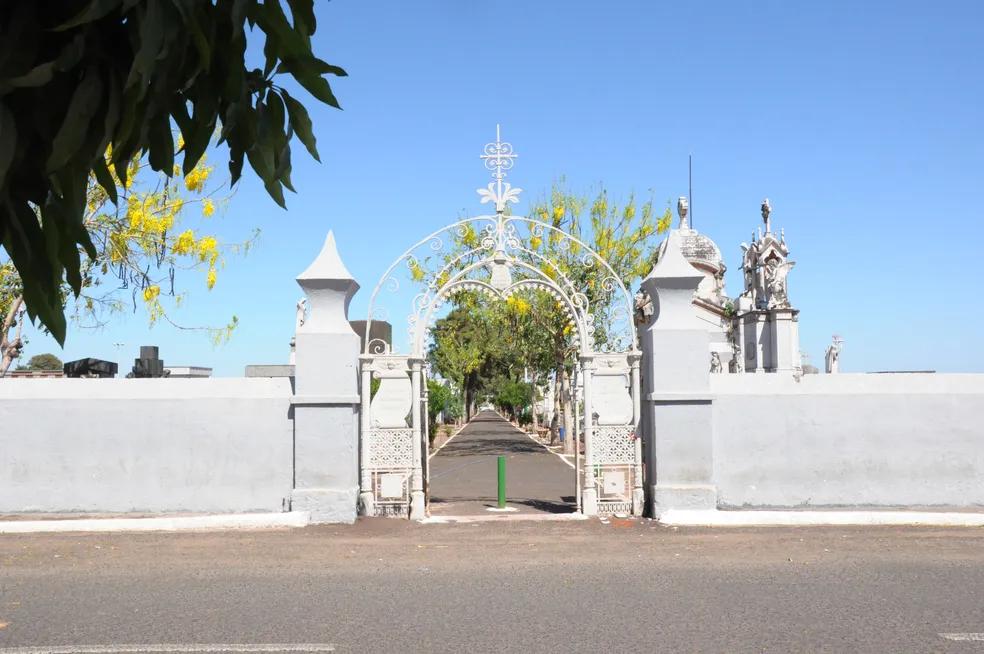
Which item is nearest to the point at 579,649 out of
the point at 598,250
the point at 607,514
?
the point at 607,514

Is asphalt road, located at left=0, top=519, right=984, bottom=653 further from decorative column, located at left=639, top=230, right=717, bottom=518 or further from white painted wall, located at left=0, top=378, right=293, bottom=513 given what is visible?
white painted wall, located at left=0, top=378, right=293, bottom=513

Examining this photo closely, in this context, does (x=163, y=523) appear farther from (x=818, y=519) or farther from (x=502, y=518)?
(x=818, y=519)

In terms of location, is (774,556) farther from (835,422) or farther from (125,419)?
(125,419)

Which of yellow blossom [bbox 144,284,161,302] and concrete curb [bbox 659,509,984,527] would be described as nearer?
concrete curb [bbox 659,509,984,527]

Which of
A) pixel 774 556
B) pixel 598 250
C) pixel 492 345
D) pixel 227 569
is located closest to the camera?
pixel 227 569

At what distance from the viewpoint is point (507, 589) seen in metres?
8.26

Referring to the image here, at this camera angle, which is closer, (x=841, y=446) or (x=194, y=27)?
(x=194, y=27)

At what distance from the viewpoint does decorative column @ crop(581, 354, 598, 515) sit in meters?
13.1

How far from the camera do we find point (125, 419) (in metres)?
12.8

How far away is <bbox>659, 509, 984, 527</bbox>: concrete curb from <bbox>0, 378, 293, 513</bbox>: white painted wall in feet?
18.5

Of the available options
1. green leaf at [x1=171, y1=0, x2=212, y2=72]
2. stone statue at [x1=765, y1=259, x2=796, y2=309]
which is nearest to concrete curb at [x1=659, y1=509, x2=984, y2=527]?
green leaf at [x1=171, y1=0, x2=212, y2=72]

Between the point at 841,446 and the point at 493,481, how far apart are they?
8.98 metres

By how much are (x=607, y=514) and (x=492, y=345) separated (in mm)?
28535

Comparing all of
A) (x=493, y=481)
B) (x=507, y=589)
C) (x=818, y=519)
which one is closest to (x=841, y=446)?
(x=818, y=519)
